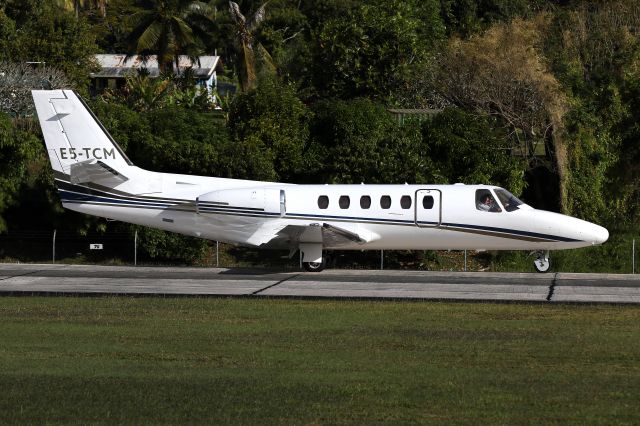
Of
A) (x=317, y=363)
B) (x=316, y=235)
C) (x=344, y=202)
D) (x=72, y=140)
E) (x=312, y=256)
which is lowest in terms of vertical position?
(x=317, y=363)

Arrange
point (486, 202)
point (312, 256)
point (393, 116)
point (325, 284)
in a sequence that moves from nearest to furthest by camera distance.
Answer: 1. point (325, 284)
2. point (486, 202)
3. point (312, 256)
4. point (393, 116)

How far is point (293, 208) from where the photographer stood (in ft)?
100

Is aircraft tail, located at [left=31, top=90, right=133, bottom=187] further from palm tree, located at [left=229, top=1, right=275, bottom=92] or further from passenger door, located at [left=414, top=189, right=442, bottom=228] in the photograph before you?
palm tree, located at [left=229, top=1, right=275, bottom=92]

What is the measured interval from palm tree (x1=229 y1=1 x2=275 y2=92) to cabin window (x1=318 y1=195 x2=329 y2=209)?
27.0 meters

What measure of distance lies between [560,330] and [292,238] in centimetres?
1188

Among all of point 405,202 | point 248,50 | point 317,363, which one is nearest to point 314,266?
point 405,202

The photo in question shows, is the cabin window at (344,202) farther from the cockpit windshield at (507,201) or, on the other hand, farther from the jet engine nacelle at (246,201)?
the cockpit windshield at (507,201)

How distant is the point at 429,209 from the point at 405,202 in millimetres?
687

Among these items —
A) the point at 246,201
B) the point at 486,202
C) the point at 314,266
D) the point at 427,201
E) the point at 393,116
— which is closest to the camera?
the point at 486,202

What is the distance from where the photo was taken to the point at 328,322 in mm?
20969

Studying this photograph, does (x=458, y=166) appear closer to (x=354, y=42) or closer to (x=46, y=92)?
(x=354, y=42)

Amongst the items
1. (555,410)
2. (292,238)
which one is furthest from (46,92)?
(555,410)

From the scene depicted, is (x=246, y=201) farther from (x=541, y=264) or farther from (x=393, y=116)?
(x=393, y=116)

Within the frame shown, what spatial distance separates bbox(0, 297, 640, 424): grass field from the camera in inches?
525
